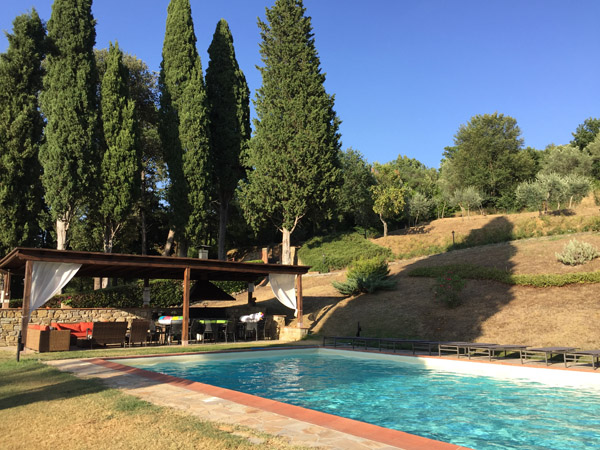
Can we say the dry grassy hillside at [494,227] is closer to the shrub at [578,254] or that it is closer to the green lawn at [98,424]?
the shrub at [578,254]

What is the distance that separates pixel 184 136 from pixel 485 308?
817 inches

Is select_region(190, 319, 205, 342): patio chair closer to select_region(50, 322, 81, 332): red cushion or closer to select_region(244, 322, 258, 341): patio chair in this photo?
select_region(244, 322, 258, 341): patio chair

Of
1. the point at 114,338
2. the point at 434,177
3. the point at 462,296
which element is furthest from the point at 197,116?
the point at 434,177

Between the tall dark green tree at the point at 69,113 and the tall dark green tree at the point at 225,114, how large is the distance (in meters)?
8.50

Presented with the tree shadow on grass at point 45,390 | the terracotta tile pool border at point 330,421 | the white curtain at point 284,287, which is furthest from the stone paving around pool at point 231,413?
the white curtain at point 284,287

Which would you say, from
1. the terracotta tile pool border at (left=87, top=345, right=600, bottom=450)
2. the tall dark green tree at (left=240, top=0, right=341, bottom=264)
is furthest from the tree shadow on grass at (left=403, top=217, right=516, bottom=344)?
the tall dark green tree at (left=240, top=0, right=341, bottom=264)

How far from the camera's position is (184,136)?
1120 inches

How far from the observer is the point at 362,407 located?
24.9 feet

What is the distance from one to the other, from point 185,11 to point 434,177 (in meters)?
52.5

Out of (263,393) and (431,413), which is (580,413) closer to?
(431,413)

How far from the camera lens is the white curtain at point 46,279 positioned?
13727 mm

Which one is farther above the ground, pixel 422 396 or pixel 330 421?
pixel 330 421

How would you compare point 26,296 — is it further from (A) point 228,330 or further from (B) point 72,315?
(A) point 228,330

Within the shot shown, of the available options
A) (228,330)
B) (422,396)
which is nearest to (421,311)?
(228,330)
